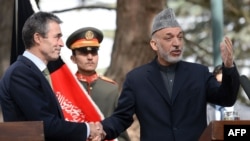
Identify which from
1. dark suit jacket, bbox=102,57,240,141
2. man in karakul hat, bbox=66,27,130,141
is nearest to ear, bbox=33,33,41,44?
dark suit jacket, bbox=102,57,240,141

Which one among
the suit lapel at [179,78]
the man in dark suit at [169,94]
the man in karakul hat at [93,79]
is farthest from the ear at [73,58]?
the suit lapel at [179,78]

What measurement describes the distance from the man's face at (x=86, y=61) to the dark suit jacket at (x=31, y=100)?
1.76m

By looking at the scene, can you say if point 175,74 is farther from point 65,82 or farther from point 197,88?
point 65,82

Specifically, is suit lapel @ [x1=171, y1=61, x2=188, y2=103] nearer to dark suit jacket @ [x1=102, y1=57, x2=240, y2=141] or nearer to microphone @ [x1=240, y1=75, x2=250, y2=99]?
dark suit jacket @ [x1=102, y1=57, x2=240, y2=141]

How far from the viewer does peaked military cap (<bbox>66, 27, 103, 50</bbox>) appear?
384 inches

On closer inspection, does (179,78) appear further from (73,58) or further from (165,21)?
(73,58)

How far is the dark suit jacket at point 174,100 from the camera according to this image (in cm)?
812

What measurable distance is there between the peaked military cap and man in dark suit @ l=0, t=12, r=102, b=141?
1.71m

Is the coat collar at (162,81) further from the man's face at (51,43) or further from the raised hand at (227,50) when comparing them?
the man's face at (51,43)

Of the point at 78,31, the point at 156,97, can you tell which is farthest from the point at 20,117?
the point at 78,31

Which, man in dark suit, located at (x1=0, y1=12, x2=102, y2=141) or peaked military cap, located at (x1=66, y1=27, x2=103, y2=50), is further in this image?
peaked military cap, located at (x1=66, y1=27, x2=103, y2=50)

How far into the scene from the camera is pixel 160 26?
27.7 feet

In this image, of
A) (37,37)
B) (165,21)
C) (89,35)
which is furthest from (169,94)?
(89,35)

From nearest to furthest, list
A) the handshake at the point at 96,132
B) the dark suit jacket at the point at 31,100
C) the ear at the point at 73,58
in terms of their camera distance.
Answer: the dark suit jacket at the point at 31,100, the handshake at the point at 96,132, the ear at the point at 73,58
